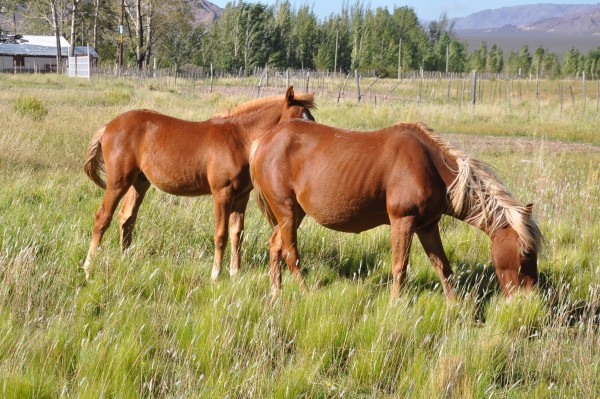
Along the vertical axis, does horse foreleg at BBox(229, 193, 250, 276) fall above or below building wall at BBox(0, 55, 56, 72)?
below

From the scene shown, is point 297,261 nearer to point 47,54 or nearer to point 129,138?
point 129,138

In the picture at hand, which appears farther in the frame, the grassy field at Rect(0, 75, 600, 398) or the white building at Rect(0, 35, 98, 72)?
the white building at Rect(0, 35, 98, 72)

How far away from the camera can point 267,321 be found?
12.6 ft

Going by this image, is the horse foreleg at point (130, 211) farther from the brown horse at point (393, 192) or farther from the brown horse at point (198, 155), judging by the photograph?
the brown horse at point (393, 192)

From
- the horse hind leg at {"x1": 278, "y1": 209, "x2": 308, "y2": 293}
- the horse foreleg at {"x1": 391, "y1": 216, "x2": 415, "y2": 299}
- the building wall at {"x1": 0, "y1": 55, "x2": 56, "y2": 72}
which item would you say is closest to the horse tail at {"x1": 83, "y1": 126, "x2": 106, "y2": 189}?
the horse hind leg at {"x1": 278, "y1": 209, "x2": 308, "y2": 293}

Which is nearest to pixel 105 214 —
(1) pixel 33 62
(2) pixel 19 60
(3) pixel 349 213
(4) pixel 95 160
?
(4) pixel 95 160

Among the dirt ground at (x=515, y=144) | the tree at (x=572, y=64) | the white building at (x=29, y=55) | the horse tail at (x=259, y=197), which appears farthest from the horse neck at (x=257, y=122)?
the tree at (x=572, y=64)

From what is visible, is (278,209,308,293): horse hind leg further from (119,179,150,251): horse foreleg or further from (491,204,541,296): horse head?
(119,179,150,251): horse foreleg

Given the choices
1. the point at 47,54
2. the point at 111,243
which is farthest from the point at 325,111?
the point at 47,54

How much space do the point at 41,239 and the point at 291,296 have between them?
2577 millimetres

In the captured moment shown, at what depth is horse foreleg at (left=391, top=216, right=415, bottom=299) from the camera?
4.71 m

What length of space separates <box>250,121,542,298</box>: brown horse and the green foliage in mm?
11731

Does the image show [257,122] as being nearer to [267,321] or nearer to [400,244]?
[400,244]

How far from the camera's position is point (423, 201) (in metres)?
4.69
